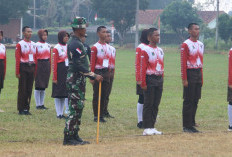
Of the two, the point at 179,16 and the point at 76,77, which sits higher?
the point at 179,16

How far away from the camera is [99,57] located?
14.4m

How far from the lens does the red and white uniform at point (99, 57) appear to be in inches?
564

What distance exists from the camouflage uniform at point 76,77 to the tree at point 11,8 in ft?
240

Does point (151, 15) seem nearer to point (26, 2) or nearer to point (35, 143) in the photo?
point (26, 2)

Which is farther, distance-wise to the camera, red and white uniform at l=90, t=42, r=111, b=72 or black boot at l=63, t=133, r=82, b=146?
red and white uniform at l=90, t=42, r=111, b=72

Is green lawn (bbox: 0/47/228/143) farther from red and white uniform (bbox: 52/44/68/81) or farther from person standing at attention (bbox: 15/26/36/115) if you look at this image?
red and white uniform (bbox: 52/44/68/81)

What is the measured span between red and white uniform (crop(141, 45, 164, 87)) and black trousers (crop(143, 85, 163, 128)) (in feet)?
0.71

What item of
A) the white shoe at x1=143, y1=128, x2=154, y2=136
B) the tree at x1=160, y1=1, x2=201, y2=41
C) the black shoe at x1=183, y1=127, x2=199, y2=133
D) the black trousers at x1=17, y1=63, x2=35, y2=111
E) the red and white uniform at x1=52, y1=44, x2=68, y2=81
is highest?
the tree at x1=160, y1=1, x2=201, y2=41

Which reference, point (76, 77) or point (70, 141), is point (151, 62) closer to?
point (76, 77)

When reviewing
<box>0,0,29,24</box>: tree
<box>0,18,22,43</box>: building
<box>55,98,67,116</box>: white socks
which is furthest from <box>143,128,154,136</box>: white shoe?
<box>0,18,22,43</box>: building

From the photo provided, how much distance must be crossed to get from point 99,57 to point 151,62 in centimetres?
243

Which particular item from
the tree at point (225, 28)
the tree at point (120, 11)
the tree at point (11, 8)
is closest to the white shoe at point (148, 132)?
the tree at point (225, 28)

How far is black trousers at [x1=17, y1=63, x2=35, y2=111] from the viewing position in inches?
608

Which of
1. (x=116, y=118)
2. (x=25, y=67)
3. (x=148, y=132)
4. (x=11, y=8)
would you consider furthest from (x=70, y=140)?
(x=11, y=8)
